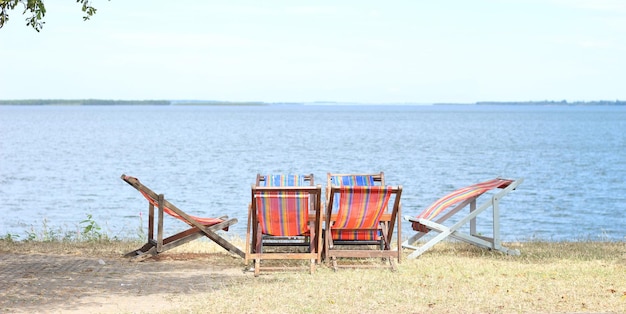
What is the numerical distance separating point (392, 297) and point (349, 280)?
896mm

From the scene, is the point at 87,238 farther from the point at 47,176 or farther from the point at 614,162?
the point at 614,162

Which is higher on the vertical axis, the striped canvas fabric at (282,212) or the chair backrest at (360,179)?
the chair backrest at (360,179)

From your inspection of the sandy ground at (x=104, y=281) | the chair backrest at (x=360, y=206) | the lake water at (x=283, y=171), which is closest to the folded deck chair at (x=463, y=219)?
the chair backrest at (x=360, y=206)

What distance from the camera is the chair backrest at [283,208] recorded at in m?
8.73

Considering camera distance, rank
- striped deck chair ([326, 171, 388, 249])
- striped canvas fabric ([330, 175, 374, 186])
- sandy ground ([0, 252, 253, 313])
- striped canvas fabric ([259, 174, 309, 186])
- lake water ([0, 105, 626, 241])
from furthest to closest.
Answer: lake water ([0, 105, 626, 241]), striped canvas fabric ([330, 175, 374, 186]), striped canvas fabric ([259, 174, 309, 186]), striped deck chair ([326, 171, 388, 249]), sandy ground ([0, 252, 253, 313])

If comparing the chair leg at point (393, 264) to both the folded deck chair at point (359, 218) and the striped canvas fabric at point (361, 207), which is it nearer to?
the folded deck chair at point (359, 218)

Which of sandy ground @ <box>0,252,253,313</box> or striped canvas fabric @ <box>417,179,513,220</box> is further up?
striped canvas fabric @ <box>417,179,513,220</box>

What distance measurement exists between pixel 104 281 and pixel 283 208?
1.85 metres

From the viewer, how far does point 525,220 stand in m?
21.6

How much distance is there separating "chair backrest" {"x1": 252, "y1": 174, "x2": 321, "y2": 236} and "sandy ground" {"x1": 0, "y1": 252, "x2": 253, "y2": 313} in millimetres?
569

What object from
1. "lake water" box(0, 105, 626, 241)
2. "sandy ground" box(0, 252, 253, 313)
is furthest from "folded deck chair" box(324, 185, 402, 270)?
"lake water" box(0, 105, 626, 241)

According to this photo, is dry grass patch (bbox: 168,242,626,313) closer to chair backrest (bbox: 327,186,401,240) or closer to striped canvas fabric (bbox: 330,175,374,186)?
chair backrest (bbox: 327,186,401,240)

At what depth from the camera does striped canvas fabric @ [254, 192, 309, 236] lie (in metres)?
8.82

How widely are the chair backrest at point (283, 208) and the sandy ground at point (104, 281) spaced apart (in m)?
0.57
